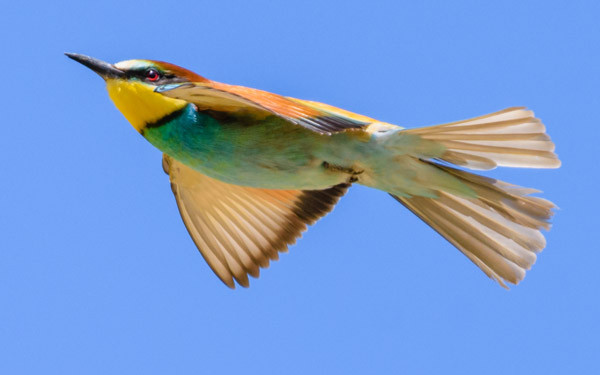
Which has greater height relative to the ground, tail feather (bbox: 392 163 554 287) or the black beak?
tail feather (bbox: 392 163 554 287)

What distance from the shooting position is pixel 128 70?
167 inches

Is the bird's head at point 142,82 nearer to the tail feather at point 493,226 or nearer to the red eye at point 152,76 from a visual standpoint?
the red eye at point 152,76

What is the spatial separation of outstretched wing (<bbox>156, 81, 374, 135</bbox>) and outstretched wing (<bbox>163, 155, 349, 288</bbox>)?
90cm

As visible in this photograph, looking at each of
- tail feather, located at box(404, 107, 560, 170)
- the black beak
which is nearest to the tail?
tail feather, located at box(404, 107, 560, 170)

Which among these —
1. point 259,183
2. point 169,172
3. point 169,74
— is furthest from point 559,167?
point 169,172

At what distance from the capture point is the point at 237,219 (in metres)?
5.35

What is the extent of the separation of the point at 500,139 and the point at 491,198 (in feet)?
1.31

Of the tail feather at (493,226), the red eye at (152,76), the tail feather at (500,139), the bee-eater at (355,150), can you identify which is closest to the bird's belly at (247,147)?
the bee-eater at (355,150)

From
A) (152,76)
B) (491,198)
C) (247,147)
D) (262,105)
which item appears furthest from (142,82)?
(491,198)

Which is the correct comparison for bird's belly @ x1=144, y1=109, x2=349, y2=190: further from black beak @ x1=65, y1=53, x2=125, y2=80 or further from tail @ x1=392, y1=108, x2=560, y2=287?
tail @ x1=392, y1=108, x2=560, y2=287

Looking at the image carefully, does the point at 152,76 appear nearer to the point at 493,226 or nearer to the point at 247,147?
the point at 247,147

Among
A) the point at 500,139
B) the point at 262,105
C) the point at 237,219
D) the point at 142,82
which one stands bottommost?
the point at 262,105

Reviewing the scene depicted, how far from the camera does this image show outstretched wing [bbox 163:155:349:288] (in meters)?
5.18

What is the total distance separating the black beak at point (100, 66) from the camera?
4234mm
